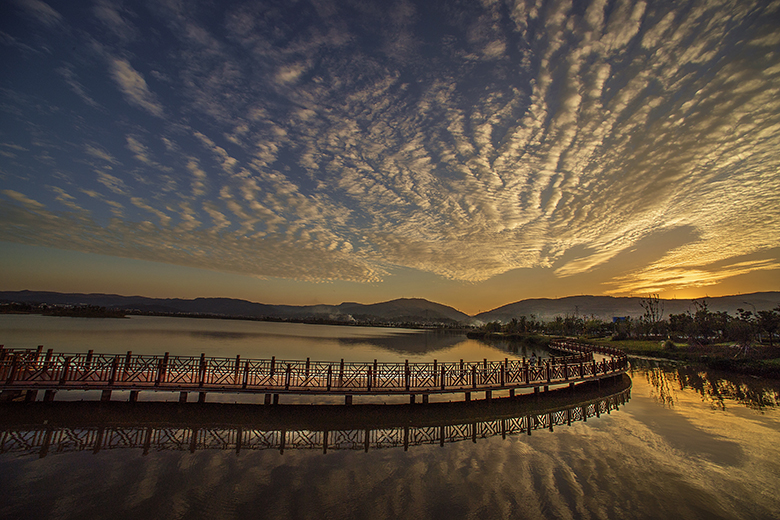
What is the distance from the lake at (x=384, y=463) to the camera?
10898 millimetres

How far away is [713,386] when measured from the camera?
3244cm

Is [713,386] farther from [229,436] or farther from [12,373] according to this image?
[12,373]

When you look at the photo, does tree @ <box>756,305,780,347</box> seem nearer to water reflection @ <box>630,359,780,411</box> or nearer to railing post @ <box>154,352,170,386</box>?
water reflection @ <box>630,359,780,411</box>

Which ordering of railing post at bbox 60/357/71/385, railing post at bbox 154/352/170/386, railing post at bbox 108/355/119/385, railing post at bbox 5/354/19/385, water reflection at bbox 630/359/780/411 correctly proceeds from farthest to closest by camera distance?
water reflection at bbox 630/359/780/411 < railing post at bbox 154/352/170/386 < railing post at bbox 108/355/119/385 < railing post at bbox 60/357/71/385 < railing post at bbox 5/354/19/385

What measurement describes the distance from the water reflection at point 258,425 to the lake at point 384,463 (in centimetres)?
11

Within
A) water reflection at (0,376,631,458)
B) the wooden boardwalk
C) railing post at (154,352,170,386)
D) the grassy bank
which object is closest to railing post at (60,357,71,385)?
the wooden boardwalk

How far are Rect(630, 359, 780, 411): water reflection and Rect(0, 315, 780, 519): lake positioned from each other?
154 inches

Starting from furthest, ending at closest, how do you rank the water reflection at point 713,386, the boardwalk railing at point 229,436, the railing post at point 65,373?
the water reflection at point 713,386 → the railing post at point 65,373 → the boardwalk railing at point 229,436

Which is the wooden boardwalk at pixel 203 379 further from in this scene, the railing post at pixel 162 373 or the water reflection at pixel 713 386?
the water reflection at pixel 713 386

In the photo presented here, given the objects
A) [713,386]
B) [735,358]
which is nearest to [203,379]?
[713,386]

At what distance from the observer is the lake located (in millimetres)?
10898

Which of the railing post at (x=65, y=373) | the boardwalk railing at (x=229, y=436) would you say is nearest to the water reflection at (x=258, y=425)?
the boardwalk railing at (x=229, y=436)

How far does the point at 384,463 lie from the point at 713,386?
3588 cm

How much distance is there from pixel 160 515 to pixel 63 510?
294cm
